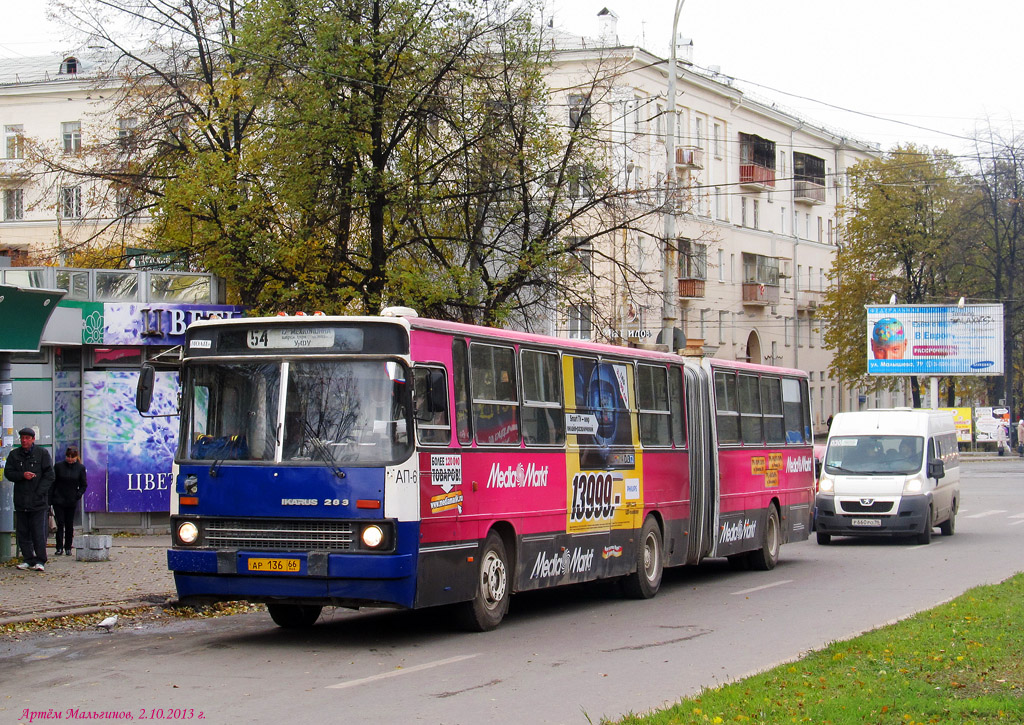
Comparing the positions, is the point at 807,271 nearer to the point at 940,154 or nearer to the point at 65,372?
the point at 940,154

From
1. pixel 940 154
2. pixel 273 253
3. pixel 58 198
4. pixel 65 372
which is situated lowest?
pixel 65 372

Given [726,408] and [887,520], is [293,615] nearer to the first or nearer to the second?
[726,408]

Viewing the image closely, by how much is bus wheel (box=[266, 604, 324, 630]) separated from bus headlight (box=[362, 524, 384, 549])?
202 centimetres

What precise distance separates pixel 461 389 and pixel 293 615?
2829 mm

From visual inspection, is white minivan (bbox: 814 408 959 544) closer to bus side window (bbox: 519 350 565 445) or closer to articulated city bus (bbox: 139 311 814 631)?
articulated city bus (bbox: 139 311 814 631)

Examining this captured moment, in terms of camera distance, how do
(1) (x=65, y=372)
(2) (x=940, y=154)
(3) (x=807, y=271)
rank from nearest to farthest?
(1) (x=65, y=372) < (2) (x=940, y=154) < (3) (x=807, y=271)

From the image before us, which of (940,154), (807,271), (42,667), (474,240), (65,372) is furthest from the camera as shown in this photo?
(807,271)

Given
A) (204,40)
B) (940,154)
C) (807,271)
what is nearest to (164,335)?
(204,40)

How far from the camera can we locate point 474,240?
85.4ft

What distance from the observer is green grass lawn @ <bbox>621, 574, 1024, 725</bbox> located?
25.7 ft

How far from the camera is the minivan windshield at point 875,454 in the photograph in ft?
81.6

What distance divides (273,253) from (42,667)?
14.0 metres

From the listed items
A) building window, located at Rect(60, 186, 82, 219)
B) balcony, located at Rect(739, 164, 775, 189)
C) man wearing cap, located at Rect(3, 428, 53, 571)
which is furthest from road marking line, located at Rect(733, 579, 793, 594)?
balcony, located at Rect(739, 164, 775, 189)

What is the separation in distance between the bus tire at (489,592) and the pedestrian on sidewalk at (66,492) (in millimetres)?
9066
